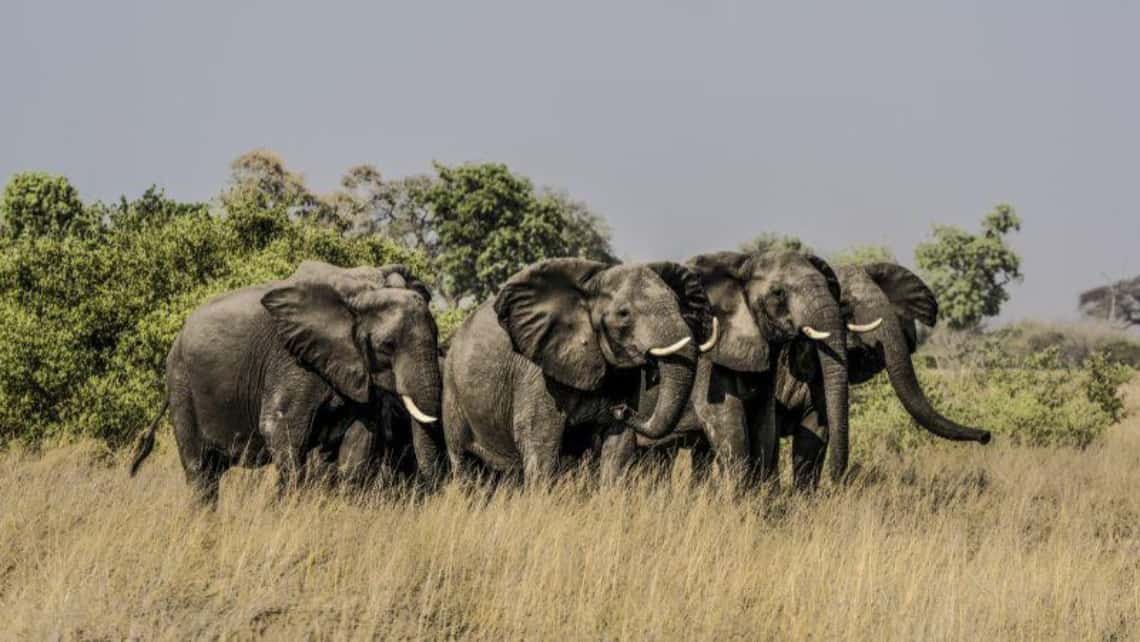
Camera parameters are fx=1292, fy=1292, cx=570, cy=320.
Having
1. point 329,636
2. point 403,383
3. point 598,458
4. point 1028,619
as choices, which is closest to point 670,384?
point 598,458

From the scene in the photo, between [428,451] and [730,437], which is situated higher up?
[730,437]

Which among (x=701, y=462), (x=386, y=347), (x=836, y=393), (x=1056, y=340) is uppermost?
(x=386, y=347)

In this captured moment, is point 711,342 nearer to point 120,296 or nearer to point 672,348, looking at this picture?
point 672,348

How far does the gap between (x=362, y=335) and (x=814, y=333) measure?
3.80 meters

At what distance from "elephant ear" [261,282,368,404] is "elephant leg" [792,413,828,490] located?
14.1ft

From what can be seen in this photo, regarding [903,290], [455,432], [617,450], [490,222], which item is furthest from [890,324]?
[490,222]

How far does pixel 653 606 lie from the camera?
24.0ft

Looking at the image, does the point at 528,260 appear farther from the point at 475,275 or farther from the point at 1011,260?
the point at 1011,260

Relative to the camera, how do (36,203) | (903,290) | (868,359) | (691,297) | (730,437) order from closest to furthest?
(691,297) < (730,437) < (868,359) < (903,290) < (36,203)

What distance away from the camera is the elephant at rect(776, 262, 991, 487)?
469 inches

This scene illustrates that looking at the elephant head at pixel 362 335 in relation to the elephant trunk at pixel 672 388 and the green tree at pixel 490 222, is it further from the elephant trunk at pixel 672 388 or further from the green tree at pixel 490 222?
the green tree at pixel 490 222

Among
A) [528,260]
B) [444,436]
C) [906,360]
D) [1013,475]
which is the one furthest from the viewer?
[528,260]

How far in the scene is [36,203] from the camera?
3897 cm

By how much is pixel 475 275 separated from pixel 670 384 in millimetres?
40309
